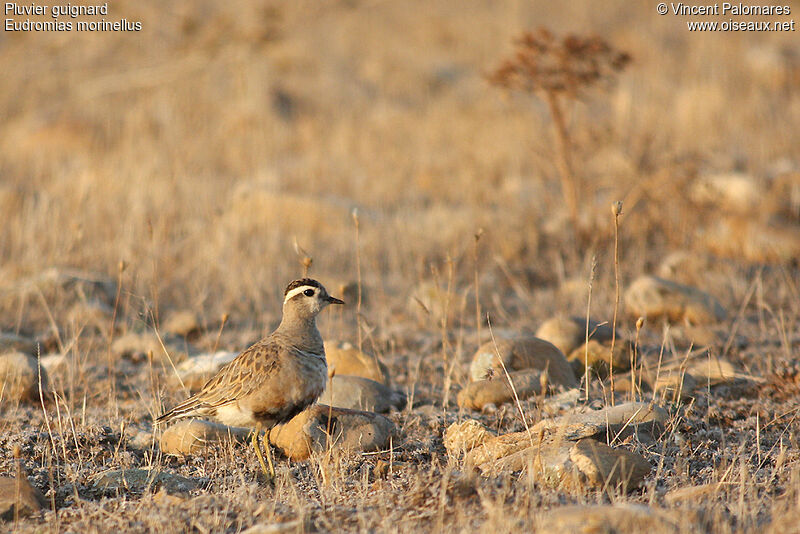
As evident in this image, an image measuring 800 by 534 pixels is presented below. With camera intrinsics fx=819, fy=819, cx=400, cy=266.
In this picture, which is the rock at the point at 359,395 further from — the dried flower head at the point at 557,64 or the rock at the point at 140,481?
Answer: the dried flower head at the point at 557,64

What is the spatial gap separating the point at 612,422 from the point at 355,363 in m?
2.16

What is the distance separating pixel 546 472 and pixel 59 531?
239 centimetres

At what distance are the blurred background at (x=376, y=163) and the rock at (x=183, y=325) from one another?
394 millimetres

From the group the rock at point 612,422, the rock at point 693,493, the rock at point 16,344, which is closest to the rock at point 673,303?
the rock at point 612,422

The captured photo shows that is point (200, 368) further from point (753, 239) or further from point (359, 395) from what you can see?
point (753, 239)

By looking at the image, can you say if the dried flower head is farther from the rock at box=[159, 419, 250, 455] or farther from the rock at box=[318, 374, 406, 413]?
the rock at box=[159, 419, 250, 455]

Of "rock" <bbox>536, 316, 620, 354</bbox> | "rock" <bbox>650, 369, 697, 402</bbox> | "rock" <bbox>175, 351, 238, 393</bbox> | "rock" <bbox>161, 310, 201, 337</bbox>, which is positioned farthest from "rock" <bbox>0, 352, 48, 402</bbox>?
"rock" <bbox>650, 369, 697, 402</bbox>

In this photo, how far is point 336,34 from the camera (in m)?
21.6

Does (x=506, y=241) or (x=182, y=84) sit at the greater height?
(x=182, y=84)

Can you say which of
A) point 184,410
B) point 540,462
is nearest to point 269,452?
point 184,410

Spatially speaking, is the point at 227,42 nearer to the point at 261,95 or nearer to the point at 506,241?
the point at 261,95

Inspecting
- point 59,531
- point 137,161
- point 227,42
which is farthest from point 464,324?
point 227,42

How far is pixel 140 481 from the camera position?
176 inches

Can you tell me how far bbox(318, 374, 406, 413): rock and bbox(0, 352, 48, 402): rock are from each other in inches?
80.6
